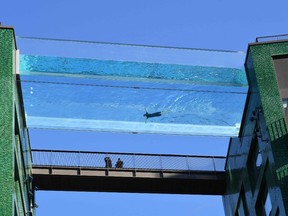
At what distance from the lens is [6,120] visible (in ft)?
108

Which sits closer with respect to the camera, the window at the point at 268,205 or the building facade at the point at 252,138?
the building facade at the point at 252,138

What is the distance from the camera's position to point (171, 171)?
4419cm

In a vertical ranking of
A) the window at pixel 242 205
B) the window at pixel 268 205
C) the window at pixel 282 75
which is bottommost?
the window at pixel 268 205

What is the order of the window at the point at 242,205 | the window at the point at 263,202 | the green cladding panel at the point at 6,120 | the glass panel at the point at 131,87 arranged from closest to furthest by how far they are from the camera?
the green cladding panel at the point at 6,120 → the glass panel at the point at 131,87 → the window at the point at 263,202 → the window at the point at 242,205

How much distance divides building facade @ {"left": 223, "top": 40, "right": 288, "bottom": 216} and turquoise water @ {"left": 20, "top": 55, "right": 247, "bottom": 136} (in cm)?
108

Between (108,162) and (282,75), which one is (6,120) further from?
(282,75)

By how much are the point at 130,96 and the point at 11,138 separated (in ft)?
22.5

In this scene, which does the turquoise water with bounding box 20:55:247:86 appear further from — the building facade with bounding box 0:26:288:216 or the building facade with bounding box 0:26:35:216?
the building facade with bounding box 0:26:35:216

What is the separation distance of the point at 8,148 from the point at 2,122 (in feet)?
4.17

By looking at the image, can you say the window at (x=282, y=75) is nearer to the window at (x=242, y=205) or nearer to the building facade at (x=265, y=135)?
the building facade at (x=265, y=135)

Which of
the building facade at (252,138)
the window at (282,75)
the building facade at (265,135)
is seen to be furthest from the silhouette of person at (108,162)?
the window at (282,75)

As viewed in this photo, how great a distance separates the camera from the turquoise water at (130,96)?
→ 3625cm

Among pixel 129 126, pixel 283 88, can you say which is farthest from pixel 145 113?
pixel 283 88

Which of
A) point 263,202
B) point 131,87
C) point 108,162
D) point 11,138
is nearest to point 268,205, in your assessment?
point 263,202
